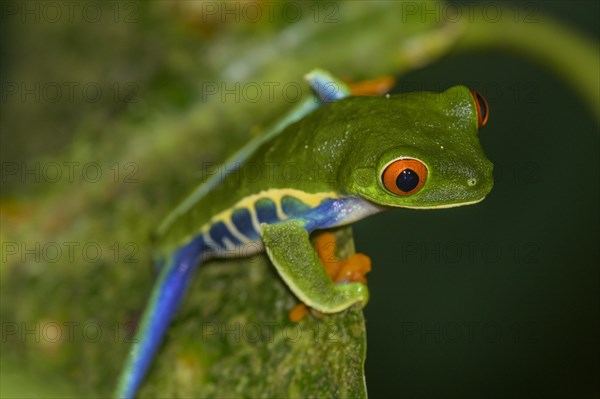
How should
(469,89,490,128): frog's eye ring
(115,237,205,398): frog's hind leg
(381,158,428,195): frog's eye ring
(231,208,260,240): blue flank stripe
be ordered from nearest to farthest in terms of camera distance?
(381,158,428,195): frog's eye ring, (469,89,490,128): frog's eye ring, (115,237,205,398): frog's hind leg, (231,208,260,240): blue flank stripe

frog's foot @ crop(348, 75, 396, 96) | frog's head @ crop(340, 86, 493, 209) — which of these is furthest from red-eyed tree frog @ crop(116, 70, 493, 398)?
frog's foot @ crop(348, 75, 396, 96)

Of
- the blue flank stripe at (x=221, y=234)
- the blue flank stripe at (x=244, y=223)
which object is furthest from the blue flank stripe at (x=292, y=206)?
the blue flank stripe at (x=221, y=234)

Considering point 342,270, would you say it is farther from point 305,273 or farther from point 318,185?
point 318,185

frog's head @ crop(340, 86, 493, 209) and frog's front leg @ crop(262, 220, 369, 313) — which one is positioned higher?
frog's head @ crop(340, 86, 493, 209)

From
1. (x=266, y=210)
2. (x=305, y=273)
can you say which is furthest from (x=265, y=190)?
(x=305, y=273)

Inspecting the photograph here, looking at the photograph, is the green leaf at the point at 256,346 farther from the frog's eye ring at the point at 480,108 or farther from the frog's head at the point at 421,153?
the frog's eye ring at the point at 480,108

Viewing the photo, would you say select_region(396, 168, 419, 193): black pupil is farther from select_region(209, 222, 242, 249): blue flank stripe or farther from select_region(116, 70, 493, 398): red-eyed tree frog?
select_region(209, 222, 242, 249): blue flank stripe
